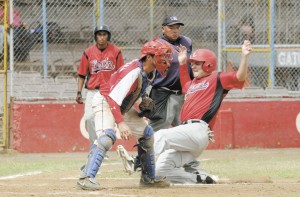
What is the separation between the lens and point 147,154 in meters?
9.08

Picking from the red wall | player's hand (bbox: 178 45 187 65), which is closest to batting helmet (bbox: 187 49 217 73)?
player's hand (bbox: 178 45 187 65)

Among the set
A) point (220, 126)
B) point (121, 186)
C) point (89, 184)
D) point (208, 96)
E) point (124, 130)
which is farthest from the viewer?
point (220, 126)

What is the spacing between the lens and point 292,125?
1581 cm

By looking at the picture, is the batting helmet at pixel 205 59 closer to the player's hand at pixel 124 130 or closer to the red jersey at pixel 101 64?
the player's hand at pixel 124 130

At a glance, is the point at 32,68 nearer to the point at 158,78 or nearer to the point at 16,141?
the point at 16,141

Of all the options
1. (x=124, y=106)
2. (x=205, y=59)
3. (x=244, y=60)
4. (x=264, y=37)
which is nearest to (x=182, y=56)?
(x=205, y=59)

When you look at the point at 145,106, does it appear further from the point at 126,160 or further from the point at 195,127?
the point at 195,127

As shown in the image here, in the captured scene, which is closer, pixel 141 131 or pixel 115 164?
pixel 141 131

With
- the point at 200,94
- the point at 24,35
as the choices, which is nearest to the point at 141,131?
the point at 200,94

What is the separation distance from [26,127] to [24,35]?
6.32ft

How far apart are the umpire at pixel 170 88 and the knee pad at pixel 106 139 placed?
268 centimetres

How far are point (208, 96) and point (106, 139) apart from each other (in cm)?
158

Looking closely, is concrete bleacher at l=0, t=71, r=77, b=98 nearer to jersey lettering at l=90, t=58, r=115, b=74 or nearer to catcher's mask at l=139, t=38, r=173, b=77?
jersey lettering at l=90, t=58, r=115, b=74

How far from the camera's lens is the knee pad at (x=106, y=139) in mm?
8549
